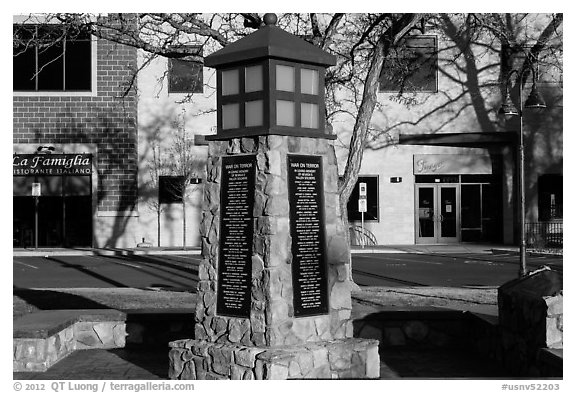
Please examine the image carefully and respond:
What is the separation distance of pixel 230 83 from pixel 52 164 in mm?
27442

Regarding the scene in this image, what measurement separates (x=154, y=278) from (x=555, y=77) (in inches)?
839

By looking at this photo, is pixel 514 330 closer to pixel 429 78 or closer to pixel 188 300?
pixel 188 300

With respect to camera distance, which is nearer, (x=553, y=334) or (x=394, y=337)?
(x=553, y=334)

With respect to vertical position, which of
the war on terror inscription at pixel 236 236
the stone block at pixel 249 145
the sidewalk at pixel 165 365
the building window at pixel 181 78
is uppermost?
the building window at pixel 181 78

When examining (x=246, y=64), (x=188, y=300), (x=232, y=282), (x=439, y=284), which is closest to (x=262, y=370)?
(x=232, y=282)

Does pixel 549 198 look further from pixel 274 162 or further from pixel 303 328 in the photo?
pixel 274 162

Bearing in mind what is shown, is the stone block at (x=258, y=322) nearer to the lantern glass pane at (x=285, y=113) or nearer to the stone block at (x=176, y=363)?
the stone block at (x=176, y=363)

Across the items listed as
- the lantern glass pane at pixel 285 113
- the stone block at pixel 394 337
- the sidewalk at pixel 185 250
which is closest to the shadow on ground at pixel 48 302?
the stone block at pixel 394 337

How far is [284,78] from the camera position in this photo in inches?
342

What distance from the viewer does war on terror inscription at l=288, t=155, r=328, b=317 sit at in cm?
859

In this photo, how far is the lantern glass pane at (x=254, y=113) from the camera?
863cm

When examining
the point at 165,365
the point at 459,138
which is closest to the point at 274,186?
the point at 165,365

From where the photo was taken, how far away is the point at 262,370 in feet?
26.6

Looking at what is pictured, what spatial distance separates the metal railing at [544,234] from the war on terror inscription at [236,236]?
27342mm
